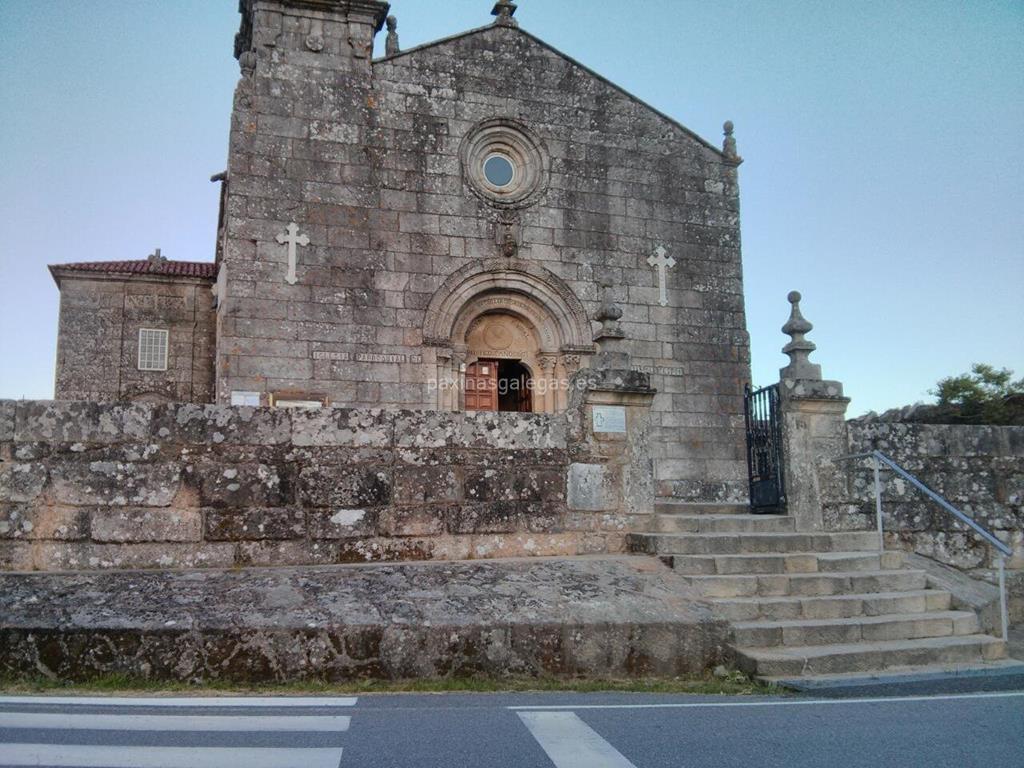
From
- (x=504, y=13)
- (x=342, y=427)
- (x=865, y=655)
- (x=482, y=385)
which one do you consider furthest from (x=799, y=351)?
(x=504, y=13)

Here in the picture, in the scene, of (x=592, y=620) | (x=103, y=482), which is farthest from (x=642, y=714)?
(x=103, y=482)

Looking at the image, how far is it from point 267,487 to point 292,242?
6384 millimetres

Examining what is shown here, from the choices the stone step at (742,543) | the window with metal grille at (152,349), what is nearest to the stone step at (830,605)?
the stone step at (742,543)

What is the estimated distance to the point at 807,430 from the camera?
834 centimetres

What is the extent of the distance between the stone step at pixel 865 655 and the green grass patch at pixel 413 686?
183 millimetres

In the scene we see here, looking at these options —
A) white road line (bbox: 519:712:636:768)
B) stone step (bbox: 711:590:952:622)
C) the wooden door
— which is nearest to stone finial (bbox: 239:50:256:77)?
the wooden door

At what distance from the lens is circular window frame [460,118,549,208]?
13.4 meters

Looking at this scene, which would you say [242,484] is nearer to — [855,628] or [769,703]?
[769,703]

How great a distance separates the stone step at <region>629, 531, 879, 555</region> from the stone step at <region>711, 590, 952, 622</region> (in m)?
0.63

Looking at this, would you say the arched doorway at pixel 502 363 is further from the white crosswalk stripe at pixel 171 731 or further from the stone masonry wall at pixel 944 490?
the white crosswalk stripe at pixel 171 731

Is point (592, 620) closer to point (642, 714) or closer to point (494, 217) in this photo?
point (642, 714)

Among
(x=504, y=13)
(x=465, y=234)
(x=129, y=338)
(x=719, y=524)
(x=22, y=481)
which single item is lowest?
(x=719, y=524)

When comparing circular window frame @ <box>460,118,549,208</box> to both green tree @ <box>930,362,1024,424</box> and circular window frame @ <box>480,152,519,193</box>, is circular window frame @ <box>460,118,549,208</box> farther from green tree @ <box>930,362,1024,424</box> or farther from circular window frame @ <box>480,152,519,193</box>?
green tree @ <box>930,362,1024,424</box>

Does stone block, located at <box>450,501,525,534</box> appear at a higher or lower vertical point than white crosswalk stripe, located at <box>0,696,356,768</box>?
higher
